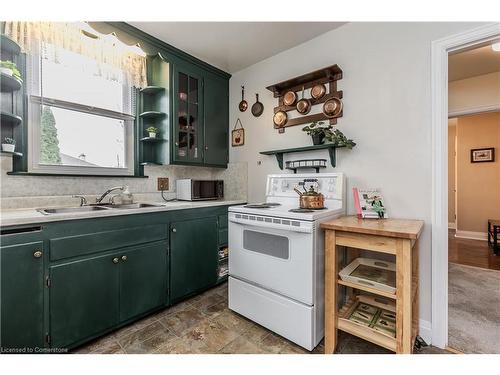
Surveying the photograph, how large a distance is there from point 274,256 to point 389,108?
4.60ft

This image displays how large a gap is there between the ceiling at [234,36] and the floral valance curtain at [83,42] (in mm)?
262

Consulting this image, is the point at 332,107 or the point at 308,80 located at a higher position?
the point at 308,80

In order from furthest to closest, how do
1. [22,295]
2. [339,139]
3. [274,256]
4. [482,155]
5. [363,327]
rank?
[482,155]
[339,139]
[274,256]
[363,327]
[22,295]

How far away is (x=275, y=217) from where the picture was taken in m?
1.62

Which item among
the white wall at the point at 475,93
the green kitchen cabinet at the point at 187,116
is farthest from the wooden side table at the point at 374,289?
the white wall at the point at 475,93

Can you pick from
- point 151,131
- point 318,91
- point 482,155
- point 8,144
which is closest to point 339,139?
point 318,91

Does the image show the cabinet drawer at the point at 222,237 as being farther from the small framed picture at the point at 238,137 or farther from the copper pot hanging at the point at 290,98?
the copper pot hanging at the point at 290,98

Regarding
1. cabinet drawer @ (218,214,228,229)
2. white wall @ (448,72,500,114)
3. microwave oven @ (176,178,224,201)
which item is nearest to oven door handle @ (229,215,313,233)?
cabinet drawer @ (218,214,228,229)

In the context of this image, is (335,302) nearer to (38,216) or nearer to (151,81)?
(38,216)

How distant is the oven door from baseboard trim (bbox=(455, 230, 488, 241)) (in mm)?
4828

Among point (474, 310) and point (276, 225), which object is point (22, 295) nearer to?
point (276, 225)

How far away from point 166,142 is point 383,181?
6.54 feet

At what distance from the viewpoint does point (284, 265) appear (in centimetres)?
160
